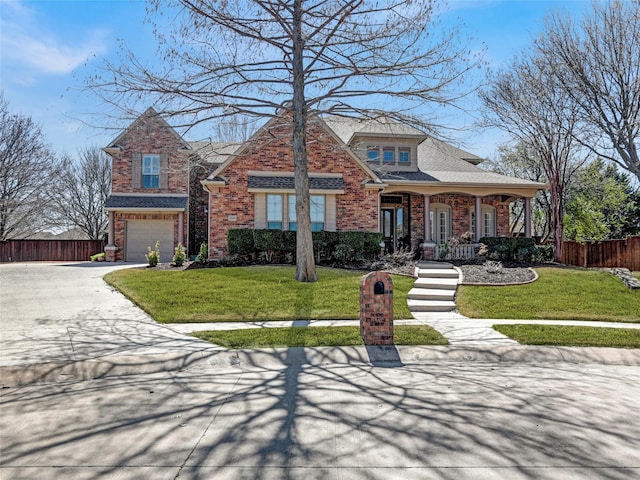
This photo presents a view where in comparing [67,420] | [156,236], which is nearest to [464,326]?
[67,420]

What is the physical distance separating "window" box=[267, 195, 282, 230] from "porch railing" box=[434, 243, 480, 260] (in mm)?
6421

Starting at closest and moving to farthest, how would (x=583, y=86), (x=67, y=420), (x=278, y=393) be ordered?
(x=67, y=420) → (x=278, y=393) → (x=583, y=86)

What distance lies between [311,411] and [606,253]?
1905cm

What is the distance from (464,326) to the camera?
8828 mm

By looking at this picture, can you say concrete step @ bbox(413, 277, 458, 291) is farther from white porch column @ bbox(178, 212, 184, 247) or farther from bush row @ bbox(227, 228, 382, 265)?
white porch column @ bbox(178, 212, 184, 247)

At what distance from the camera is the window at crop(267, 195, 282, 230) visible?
56.8 feet

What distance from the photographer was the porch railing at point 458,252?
1792 centimetres

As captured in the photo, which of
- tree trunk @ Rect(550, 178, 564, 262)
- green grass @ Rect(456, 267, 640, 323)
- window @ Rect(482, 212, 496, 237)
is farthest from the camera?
window @ Rect(482, 212, 496, 237)

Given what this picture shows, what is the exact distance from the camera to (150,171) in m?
22.7

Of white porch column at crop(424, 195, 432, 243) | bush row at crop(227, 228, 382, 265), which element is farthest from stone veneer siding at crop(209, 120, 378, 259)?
white porch column at crop(424, 195, 432, 243)

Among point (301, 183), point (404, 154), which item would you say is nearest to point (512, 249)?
point (404, 154)

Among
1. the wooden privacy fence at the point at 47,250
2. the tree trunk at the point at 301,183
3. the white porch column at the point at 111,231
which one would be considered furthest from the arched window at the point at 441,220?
A: the wooden privacy fence at the point at 47,250

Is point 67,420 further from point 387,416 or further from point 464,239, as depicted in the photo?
point 464,239

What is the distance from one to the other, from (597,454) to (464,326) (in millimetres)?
5502
